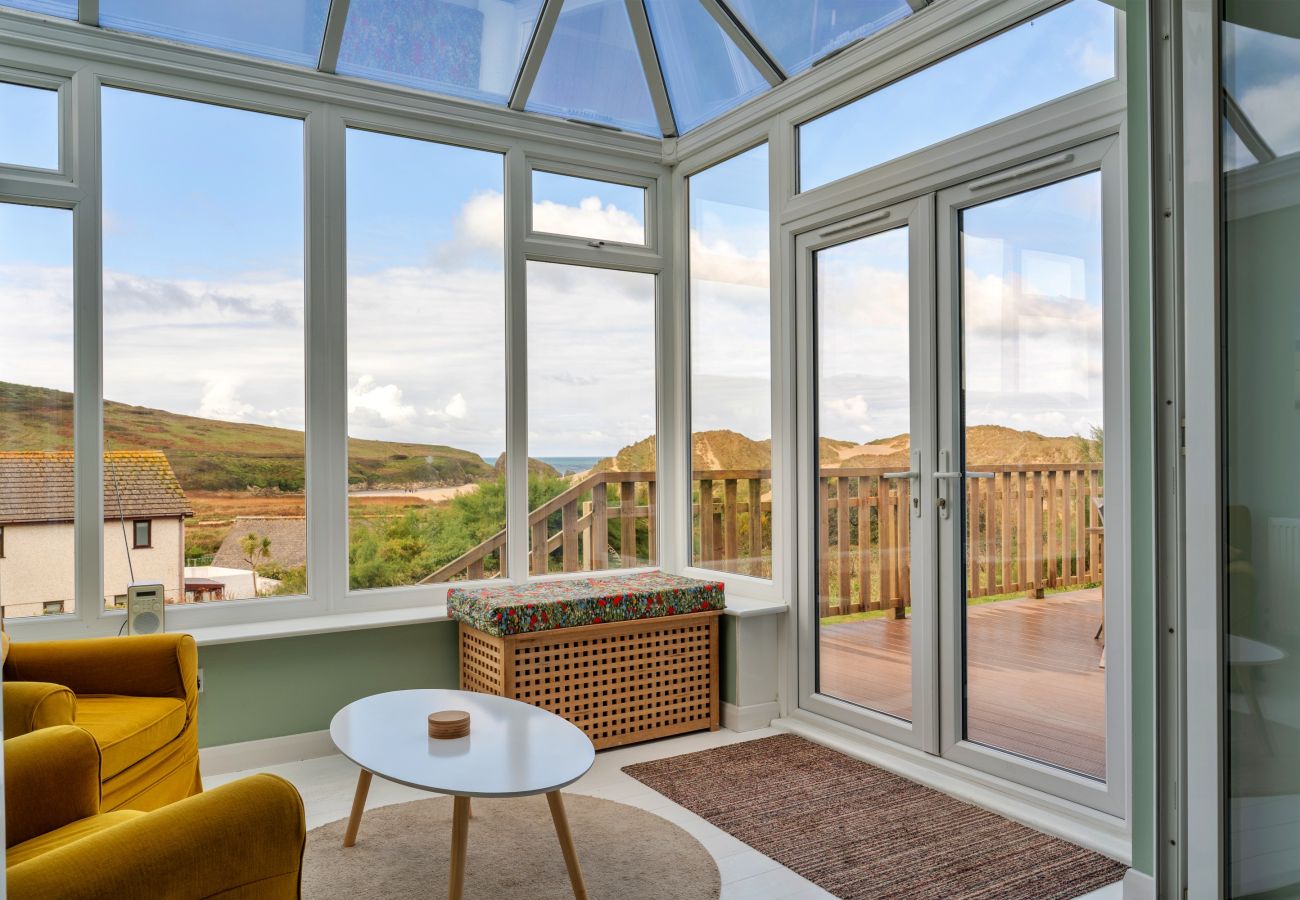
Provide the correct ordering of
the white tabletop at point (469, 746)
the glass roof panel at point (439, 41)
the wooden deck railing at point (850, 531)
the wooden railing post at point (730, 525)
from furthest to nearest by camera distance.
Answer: the wooden railing post at point (730, 525) < the glass roof panel at point (439, 41) < the wooden deck railing at point (850, 531) < the white tabletop at point (469, 746)

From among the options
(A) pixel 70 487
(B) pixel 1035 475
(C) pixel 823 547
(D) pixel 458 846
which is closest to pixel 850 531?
(C) pixel 823 547

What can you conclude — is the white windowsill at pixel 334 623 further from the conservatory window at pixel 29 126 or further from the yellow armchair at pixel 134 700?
the conservatory window at pixel 29 126

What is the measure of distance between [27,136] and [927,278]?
3.26 m

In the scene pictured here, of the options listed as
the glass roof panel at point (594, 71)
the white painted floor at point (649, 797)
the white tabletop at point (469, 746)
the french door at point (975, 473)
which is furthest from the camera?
the glass roof panel at point (594, 71)

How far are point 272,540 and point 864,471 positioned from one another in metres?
2.37

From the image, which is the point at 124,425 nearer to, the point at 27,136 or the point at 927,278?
the point at 27,136

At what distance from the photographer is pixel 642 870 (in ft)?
8.51

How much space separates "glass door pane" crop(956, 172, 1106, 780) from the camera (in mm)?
2857

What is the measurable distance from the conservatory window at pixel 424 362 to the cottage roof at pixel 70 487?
2.26ft

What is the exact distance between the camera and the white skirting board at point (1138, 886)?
2.27 metres

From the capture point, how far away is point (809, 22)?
3.67 metres

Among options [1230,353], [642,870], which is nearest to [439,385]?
[642,870]

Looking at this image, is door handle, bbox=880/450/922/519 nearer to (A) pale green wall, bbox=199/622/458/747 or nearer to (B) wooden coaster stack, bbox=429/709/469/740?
(B) wooden coaster stack, bbox=429/709/469/740

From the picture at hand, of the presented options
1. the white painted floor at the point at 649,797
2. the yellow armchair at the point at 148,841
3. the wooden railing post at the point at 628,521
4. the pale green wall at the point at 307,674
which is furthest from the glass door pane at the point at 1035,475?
the yellow armchair at the point at 148,841
